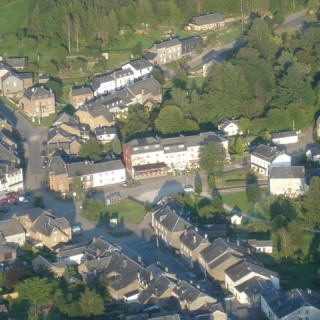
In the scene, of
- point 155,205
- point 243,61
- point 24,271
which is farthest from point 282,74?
point 24,271

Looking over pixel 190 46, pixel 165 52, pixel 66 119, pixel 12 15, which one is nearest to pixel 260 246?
pixel 66 119

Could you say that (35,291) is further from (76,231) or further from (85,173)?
(85,173)

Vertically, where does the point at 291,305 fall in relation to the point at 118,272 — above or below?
below

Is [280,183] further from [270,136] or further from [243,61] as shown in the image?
[243,61]

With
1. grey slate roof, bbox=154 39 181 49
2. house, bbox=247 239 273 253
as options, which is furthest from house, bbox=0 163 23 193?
grey slate roof, bbox=154 39 181 49

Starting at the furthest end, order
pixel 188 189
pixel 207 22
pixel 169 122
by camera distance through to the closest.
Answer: pixel 207 22 < pixel 169 122 < pixel 188 189

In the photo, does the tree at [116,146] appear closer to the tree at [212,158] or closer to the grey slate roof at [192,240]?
the tree at [212,158]
